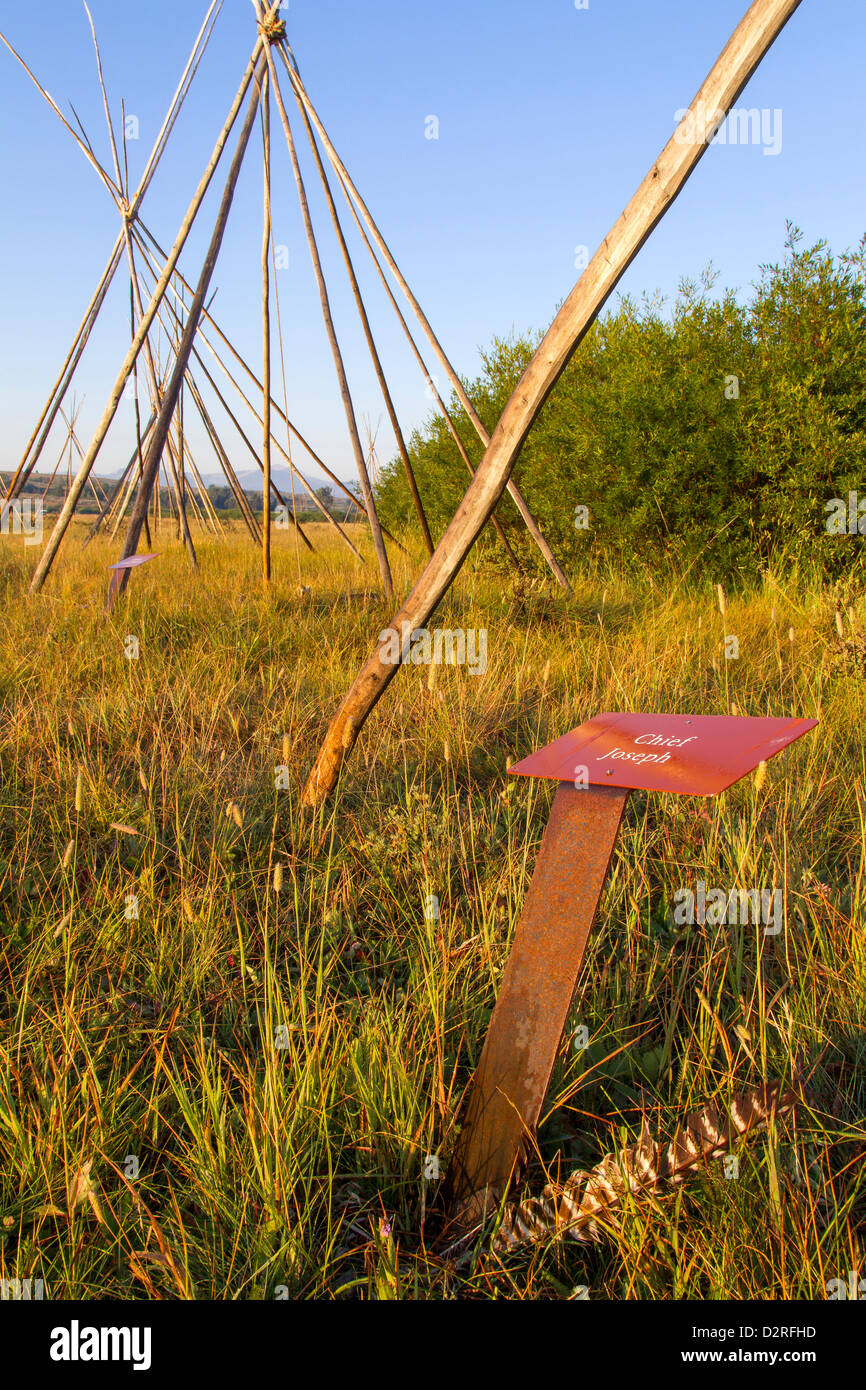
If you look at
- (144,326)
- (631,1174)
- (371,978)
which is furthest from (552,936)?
(144,326)

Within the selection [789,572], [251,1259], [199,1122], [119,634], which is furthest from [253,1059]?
[789,572]

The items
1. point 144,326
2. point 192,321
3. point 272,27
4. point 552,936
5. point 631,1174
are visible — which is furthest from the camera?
point 144,326

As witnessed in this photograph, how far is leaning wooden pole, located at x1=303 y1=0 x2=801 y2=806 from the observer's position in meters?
1.49

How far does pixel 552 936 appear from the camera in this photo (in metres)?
1.16

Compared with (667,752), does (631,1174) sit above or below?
below

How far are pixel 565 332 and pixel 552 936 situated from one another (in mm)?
1384

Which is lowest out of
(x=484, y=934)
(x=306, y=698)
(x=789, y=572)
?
(x=484, y=934)

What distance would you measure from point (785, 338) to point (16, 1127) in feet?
19.4

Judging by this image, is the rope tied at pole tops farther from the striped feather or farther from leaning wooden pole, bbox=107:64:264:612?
the striped feather

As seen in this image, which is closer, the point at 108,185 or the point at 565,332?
the point at 565,332

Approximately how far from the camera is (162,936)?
175 cm

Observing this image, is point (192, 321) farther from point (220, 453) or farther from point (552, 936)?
point (552, 936)

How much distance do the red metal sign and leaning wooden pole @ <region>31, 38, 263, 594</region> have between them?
4.45 meters
